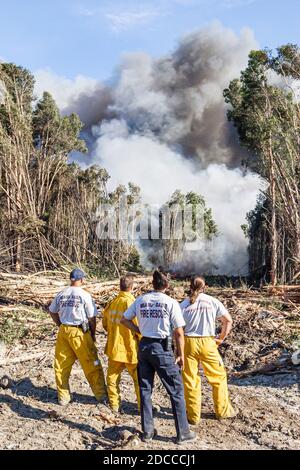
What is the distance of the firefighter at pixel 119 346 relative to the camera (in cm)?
576

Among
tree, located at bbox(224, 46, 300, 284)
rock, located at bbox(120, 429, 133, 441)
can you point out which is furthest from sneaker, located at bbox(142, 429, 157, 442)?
tree, located at bbox(224, 46, 300, 284)

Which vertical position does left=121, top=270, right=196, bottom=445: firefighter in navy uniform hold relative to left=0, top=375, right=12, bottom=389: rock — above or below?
above

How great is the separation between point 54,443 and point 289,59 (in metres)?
19.7

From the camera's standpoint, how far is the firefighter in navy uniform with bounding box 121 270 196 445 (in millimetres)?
4922

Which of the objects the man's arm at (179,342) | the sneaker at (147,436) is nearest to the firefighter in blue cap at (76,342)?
the sneaker at (147,436)

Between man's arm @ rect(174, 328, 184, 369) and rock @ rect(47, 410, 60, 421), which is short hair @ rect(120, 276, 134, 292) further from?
rock @ rect(47, 410, 60, 421)

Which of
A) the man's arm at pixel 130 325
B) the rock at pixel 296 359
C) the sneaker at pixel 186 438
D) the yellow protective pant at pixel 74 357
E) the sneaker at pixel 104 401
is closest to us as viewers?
the sneaker at pixel 186 438

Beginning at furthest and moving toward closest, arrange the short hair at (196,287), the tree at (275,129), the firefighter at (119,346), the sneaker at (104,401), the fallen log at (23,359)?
1. the tree at (275,129)
2. the fallen log at (23,359)
3. the sneaker at (104,401)
4. the firefighter at (119,346)
5. the short hair at (196,287)

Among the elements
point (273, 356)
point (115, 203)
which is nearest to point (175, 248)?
point (115, 203)

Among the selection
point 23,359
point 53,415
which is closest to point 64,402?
point 53,415

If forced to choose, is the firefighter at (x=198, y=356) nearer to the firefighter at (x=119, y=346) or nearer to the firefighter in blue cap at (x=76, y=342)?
the firefighter at (x=119, y=346)

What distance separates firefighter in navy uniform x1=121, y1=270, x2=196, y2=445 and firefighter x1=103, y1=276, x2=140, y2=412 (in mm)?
694

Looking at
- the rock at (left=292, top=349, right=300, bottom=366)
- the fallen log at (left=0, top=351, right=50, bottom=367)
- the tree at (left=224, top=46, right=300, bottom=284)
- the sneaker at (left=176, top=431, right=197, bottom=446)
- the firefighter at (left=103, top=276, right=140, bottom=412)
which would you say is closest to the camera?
the sneaker at (left=176, top=431, right=197, bottom=446)

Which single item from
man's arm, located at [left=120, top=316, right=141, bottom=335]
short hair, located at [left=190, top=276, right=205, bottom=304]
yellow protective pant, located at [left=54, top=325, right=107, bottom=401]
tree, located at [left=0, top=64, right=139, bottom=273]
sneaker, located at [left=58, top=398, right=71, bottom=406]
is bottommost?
sneaker, located at [left=58, top=398, right=71, bottom=406]
